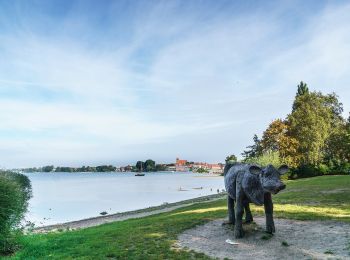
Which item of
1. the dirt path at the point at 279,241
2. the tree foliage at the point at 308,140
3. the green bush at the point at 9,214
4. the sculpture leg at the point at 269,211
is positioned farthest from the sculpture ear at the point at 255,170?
the tree foliage at the point at 308,140

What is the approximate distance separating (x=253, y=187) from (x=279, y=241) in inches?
76.6

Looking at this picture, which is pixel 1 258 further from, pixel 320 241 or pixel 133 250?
pixel 320 241

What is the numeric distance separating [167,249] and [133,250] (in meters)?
1.18

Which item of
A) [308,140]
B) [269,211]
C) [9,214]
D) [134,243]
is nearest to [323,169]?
[308,140]

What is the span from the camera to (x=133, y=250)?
37.6 feet

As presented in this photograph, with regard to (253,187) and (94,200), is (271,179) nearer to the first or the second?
(253,187)

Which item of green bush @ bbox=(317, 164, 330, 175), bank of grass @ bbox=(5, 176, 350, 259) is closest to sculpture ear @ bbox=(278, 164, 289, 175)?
bank of grass @ bbox=(5, 176, 350, 259)

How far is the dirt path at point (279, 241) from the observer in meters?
10.1

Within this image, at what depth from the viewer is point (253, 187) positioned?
1170 cm

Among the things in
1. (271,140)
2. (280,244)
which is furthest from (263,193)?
(271,140)

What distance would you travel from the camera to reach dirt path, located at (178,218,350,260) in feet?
33.2

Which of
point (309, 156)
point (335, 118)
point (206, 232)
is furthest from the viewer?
point (335, 118)

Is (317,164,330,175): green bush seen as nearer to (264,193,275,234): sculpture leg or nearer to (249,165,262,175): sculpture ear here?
(264,193,275,234): sculpture leg

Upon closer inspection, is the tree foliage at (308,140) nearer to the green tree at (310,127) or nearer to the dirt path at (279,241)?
the green tree at (310,127)
